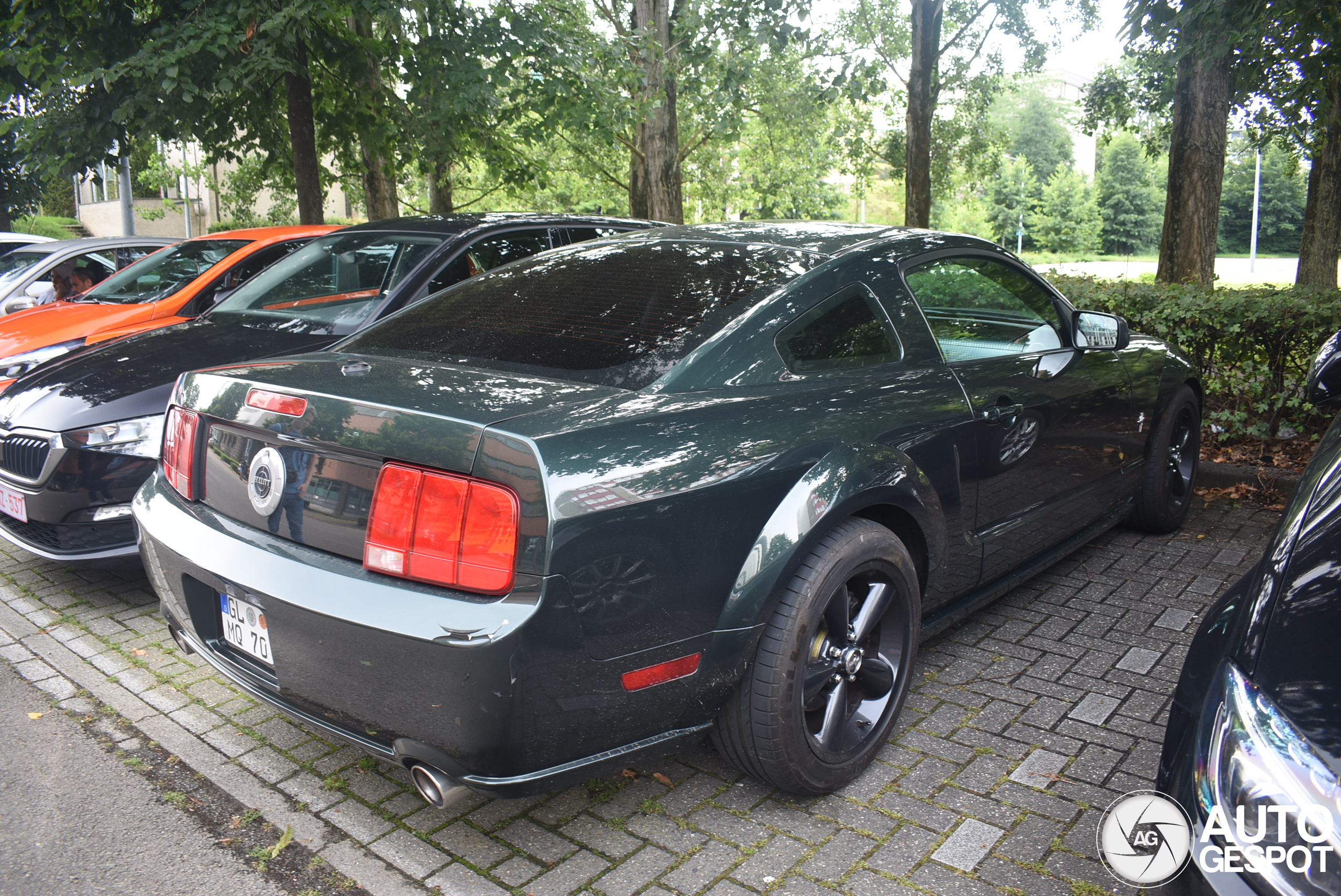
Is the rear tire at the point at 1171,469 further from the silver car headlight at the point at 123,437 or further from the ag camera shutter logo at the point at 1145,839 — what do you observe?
the silver car headlight at the point at 123,437

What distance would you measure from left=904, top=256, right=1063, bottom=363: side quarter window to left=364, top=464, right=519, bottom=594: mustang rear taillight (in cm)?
178

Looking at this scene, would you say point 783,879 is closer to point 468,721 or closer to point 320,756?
point 468,721

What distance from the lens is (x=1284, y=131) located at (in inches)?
661

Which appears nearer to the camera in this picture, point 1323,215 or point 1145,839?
point 1145,839

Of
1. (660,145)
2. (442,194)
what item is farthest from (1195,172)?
(442,194)

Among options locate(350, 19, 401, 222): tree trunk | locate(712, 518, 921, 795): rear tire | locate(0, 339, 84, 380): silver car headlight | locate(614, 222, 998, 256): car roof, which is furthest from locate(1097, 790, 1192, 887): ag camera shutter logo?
locate(350, 19, 401, 222): tree trunk

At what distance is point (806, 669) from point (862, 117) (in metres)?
23.3

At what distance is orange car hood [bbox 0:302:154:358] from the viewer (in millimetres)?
6395

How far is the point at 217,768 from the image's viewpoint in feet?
9.88

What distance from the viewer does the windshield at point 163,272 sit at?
7.43 meters

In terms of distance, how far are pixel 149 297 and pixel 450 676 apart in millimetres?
6464

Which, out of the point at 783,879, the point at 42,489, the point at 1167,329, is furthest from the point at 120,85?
the point at 783,879

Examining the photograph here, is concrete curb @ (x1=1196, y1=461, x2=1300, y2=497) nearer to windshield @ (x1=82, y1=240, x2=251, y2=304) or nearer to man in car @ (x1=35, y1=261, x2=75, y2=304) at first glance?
windshield @ (x1=82, y1=240, x2=251, y2=304)

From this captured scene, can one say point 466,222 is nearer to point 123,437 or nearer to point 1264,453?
point 123,437
